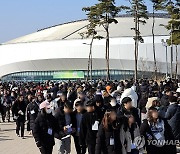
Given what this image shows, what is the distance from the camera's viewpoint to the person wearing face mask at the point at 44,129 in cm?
871

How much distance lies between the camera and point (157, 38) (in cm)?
7225

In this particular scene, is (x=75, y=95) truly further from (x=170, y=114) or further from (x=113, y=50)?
(x=113, y=50)

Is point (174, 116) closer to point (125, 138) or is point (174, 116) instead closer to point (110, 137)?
point (125, 138)

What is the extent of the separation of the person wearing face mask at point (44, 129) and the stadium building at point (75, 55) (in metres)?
62.0

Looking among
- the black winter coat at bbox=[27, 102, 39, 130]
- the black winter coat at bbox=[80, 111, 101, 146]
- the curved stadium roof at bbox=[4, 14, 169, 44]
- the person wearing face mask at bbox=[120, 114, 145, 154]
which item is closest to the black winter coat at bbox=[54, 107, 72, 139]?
the black winter coat at bbox=[80, 111, 101, 146]

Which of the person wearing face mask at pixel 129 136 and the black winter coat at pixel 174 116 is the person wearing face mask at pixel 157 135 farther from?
the black winter coat at pixel 174 116

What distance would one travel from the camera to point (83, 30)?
84000 mm

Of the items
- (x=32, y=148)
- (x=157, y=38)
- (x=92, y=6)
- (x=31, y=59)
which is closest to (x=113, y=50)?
(x=157, y=38)

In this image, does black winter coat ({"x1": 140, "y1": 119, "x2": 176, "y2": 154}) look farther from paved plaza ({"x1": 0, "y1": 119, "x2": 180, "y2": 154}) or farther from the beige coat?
paved plaza ({"x1": 0, "y1": 119, "x2": 180, "y2": 154})

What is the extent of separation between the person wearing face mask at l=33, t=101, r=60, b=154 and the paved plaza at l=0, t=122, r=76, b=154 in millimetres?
2971

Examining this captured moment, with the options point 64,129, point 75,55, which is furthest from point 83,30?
point 64,129

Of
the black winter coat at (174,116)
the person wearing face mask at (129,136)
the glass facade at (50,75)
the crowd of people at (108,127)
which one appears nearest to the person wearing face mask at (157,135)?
the crowd of people at (108,127)

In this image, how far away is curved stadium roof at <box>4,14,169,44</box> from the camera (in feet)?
259

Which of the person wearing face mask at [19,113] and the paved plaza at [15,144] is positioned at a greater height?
the person wearing face mask at [19,113]
